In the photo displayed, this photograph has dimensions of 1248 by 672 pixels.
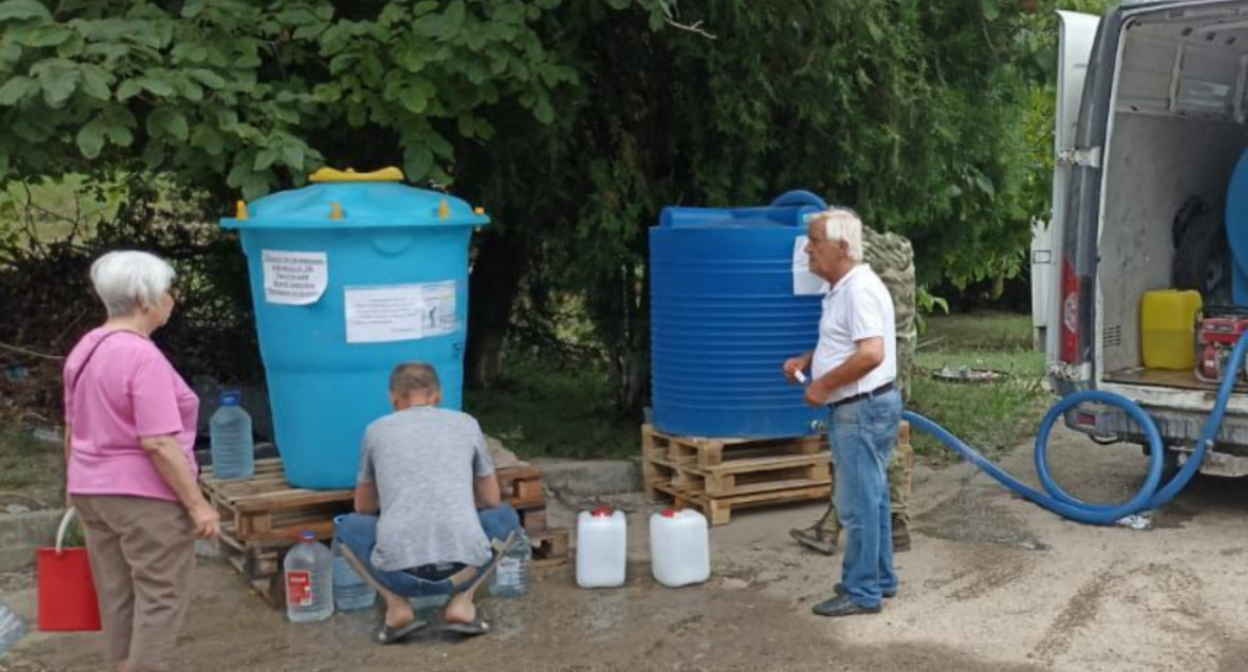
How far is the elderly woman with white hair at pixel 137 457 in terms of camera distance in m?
3.75

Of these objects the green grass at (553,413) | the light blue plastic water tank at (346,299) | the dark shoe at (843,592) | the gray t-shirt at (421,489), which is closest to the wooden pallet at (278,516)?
the light blue plastic water tank at (346,299)

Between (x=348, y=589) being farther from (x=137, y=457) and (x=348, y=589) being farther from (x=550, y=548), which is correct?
(x=137, y=457)

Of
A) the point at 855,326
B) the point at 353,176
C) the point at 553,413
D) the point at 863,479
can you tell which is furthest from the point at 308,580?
the point at 553,413

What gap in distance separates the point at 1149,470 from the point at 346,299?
12.2 feet

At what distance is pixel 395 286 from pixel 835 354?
1.63 metres

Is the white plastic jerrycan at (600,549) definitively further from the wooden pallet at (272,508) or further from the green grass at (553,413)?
the green grass at (553,413)

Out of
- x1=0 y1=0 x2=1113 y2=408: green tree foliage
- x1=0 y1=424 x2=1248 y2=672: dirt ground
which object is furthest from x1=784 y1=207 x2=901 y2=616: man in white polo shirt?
x1=0 y1=0 x2=1113 y2=408: green tree foliage

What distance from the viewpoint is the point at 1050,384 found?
6.81 m

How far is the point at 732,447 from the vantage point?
6.61 m

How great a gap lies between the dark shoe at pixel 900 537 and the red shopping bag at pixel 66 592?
129 inches

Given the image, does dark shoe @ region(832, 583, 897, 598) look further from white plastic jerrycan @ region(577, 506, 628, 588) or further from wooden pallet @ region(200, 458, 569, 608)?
wooden pallet @ region(200, 458, 569, 608)

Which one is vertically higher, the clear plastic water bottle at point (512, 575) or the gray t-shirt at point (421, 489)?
the gray t-shirt at point (421, 489)

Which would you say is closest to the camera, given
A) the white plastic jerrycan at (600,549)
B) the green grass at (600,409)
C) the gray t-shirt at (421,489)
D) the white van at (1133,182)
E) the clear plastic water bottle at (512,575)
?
the gray t-shirt at (421,489)

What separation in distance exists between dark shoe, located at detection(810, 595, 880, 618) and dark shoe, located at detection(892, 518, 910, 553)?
0.89 metres
